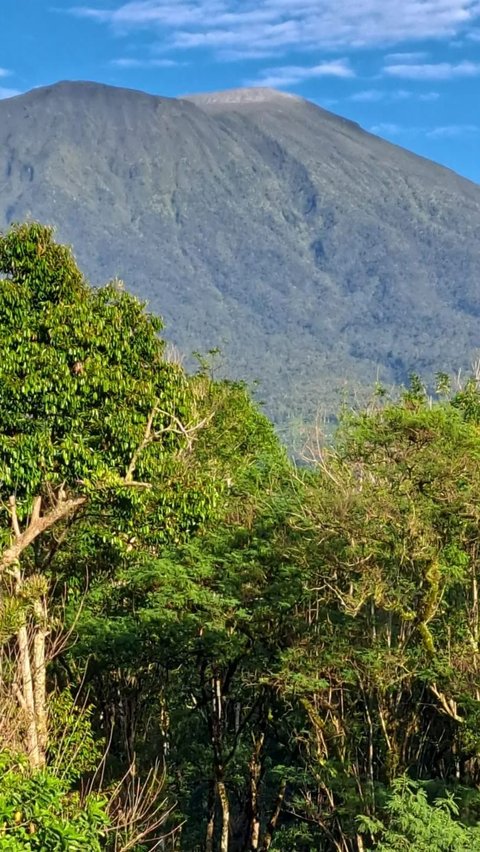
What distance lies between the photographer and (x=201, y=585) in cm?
2244

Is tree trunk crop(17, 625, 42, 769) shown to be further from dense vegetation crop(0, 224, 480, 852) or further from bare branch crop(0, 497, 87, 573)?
bare branch crop(0, 497, 87, 573)

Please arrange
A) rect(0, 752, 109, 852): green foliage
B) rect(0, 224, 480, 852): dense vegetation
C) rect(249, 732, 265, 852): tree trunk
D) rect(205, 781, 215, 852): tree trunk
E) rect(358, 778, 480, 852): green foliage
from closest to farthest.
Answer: rect(0, 752, 109, 852): green foliage, rect(0, 224, 480, 852): dense vegetation, rect(358, 778, 480, 852): green foliage, rect(249, 732, 265, 852): tree trunk, rect(205, 781, 215, 852): tree trunk

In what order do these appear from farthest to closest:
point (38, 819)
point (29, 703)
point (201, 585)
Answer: point (201, 585) → point (29, 703) → point (38, 819)

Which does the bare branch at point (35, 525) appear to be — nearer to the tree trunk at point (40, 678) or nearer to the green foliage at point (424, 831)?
the tree trunk at point (40, 678)

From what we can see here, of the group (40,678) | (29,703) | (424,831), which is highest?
(40,678)

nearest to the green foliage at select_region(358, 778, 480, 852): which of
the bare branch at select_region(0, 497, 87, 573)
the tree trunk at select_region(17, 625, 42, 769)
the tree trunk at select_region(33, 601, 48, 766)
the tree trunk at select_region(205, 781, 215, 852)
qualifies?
the tree trunk at select_region(33, 601, 48, 766)

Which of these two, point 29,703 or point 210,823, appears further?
point 210,823

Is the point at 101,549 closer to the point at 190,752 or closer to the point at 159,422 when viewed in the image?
the point at 159,422

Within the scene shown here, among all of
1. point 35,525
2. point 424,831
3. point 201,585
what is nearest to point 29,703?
point 35,525

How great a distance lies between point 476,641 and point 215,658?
610cm

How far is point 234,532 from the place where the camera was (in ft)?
74.8

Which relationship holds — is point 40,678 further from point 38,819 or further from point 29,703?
point 38,819

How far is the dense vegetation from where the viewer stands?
15.7 m

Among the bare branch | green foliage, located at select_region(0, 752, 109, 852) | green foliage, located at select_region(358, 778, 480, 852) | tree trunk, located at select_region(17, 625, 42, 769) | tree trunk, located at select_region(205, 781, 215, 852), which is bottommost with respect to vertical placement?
tree trunk, located at select_region(205, 781, 215, 852)
